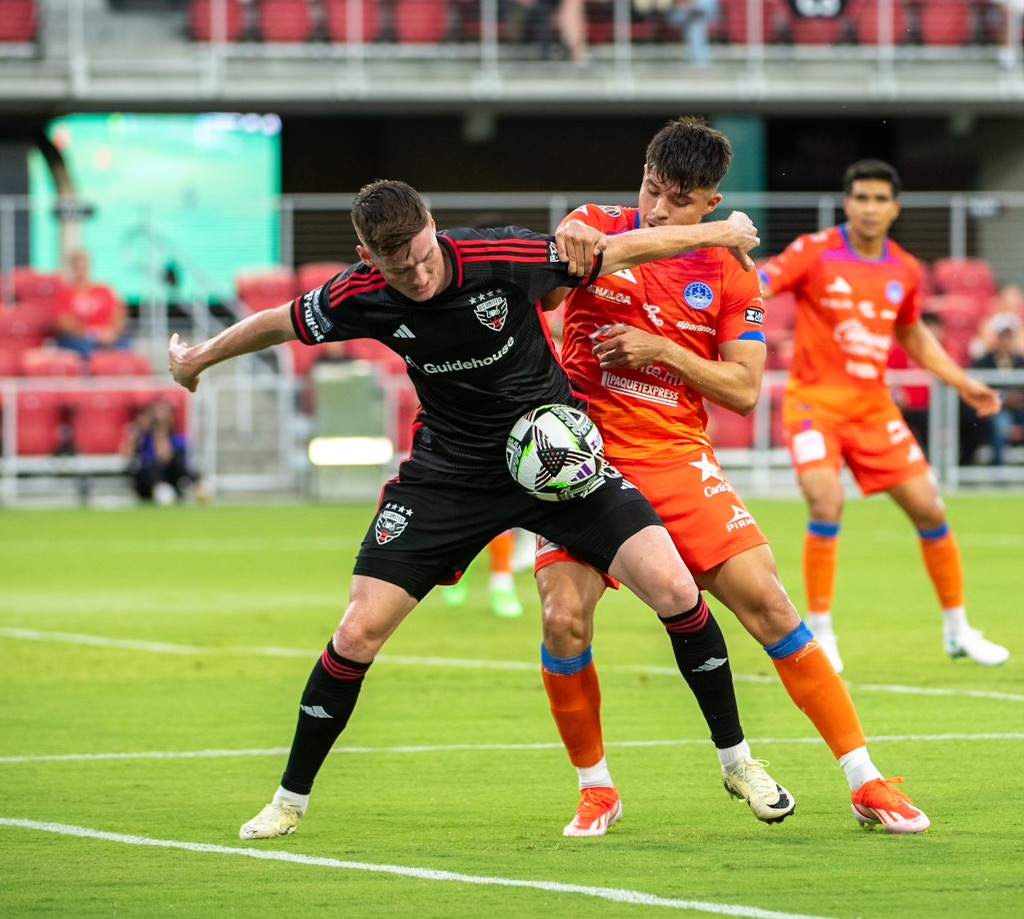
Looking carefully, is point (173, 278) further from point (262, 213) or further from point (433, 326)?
point (433, 326)

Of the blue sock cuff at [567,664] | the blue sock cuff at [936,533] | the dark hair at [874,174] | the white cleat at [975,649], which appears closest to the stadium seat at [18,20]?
the dark hair at [874,174]

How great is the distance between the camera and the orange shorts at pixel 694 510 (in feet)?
19.8

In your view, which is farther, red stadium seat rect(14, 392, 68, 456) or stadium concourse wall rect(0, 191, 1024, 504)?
stadium concourse wall rect(0, 191, 1024, 504)

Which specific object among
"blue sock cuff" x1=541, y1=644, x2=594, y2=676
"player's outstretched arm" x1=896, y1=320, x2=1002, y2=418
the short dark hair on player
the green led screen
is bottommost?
"blue sock cuff" x1=541, y1=644, x2=594, y2=676

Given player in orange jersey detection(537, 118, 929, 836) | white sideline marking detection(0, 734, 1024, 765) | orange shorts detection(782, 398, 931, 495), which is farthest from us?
orange shorts detection(782, 398, 931, 495)

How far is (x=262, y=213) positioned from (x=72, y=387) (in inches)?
218

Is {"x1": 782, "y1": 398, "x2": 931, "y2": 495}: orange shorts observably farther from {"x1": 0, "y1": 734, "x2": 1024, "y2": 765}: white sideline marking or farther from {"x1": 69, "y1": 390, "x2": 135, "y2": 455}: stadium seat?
{"x1": 69, "y1": 390, "x2": 135, "y2": 455}: stadium seat

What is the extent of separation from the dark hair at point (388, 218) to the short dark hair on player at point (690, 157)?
97 centimetres

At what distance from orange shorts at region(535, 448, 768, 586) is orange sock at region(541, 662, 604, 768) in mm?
352

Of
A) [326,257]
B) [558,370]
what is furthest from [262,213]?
[558,370]

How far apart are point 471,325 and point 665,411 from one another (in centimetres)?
87

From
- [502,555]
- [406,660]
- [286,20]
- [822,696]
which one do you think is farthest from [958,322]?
[822,696]

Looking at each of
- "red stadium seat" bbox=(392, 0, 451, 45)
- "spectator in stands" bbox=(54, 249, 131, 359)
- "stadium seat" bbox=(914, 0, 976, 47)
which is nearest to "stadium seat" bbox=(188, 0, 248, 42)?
"red stadium seat" bbox=(392, 0, 451, 45)

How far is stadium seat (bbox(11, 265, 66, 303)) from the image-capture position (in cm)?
2577
